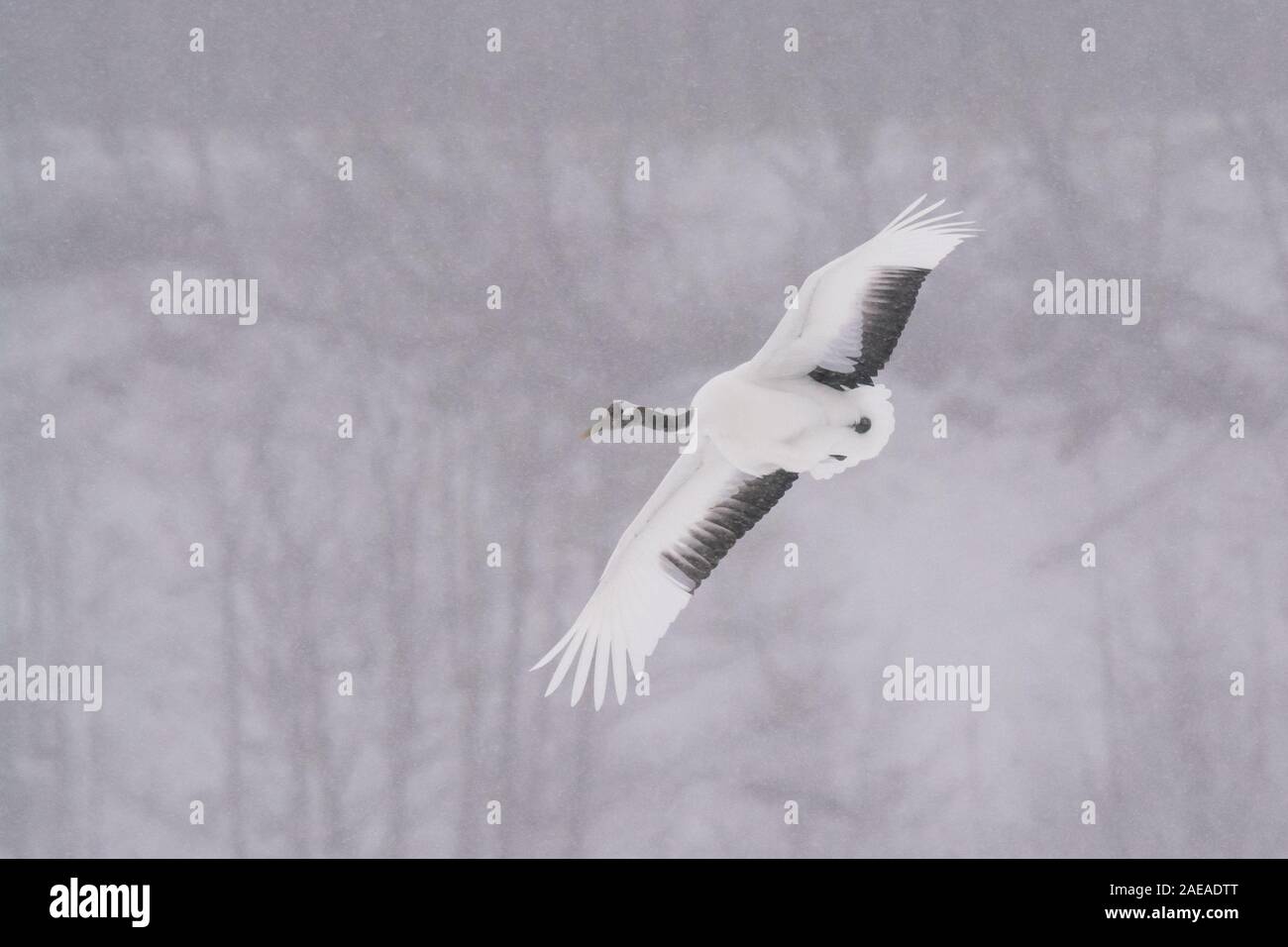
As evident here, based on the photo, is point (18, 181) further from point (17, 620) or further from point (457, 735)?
point (457, 735)

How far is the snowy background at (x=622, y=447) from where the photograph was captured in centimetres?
431

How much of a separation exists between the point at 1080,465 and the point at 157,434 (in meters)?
2.38

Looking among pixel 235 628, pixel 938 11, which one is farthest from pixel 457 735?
pixel 938 11

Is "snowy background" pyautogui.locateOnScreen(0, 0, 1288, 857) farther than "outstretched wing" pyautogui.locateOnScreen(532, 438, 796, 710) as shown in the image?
Yes

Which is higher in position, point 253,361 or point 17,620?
point 253,361

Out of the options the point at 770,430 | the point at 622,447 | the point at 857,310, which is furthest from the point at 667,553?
the point at 622,447

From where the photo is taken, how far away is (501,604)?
4.34 meters

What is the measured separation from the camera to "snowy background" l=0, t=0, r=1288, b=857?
4309 mm

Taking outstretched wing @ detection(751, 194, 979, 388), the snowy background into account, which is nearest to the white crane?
outstretched wing @ detection(751, 194, 979, 388)

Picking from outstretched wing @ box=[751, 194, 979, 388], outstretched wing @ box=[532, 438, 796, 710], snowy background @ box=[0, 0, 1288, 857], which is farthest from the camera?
snowy background @ box=[0, 0, 1288, 857]

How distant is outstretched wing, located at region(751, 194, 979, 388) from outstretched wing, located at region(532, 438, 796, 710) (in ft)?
0.97

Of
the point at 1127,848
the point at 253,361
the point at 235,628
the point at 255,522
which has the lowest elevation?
the point at 1127,848

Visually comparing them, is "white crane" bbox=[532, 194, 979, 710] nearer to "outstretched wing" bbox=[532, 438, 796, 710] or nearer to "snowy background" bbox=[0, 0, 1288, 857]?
"outstretched wing" bbox=[532, 438, 796, 710]

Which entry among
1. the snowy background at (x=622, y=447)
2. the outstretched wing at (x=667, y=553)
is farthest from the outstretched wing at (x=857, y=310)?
the snowy background at (x=622, y=447)
